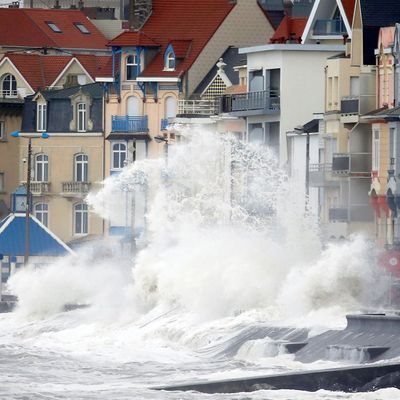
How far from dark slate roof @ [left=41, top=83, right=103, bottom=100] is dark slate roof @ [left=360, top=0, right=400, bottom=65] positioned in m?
34.3

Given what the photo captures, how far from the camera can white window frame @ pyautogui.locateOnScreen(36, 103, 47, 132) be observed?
12012 cm

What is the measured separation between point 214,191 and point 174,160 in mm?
3099

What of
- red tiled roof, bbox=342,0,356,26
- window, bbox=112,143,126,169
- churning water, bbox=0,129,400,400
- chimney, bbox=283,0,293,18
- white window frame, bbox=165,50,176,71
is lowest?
churning water, bbox=0,129,400,400

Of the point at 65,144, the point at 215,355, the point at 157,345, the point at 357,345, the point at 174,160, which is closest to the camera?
the point at 357,345

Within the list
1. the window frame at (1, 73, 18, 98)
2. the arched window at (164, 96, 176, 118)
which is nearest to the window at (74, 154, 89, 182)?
the window frame at (1, 73, 18, 98)

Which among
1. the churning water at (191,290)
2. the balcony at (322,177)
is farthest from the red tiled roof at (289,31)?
the balcony at (322,177)

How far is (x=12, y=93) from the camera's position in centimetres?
12331

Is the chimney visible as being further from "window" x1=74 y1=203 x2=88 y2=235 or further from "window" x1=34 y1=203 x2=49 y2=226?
"window" x1=34 y1=203 x2=49 y2=226

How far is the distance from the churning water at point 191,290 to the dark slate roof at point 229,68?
9738mm

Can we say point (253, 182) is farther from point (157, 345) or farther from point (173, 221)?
point (157, 345)

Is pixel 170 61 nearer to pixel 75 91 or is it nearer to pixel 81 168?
pixel 75 91

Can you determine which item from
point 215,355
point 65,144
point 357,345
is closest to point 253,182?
point 215,355

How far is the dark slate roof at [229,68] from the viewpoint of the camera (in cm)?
10531

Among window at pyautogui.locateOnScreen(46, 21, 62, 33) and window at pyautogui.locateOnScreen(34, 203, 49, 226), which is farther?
window at pyautogui.locateOnScreen(46, 21, 62, 33)
